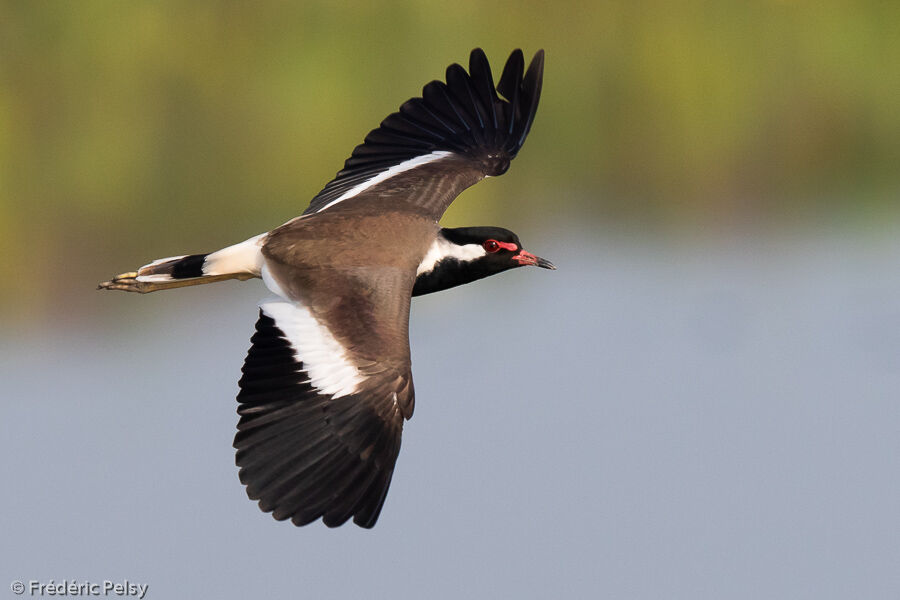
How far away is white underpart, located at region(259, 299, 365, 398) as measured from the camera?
24.5ft

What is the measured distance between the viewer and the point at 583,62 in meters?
12.1

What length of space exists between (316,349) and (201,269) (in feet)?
3.30

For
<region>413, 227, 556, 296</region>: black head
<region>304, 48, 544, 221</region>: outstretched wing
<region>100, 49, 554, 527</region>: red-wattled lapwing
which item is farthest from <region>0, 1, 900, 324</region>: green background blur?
<region>413, 227, 556, 296</region>: black head

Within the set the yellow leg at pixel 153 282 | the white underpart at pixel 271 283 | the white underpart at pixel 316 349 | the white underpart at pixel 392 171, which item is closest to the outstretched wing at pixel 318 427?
the white underpart at pixel 316 349

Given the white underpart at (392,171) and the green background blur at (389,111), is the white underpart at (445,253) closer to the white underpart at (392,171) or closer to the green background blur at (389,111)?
the white underpart at (392,171)

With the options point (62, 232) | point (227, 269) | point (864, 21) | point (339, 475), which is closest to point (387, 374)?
point (339, 475)

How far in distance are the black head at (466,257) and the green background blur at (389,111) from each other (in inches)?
105

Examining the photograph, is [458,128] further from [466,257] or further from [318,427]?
[318,427]

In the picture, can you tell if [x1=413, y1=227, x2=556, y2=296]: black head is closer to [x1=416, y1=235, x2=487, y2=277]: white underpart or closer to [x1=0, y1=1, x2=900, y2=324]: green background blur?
[x1=416, y1=235, x2=487, y2=277]: white underpart

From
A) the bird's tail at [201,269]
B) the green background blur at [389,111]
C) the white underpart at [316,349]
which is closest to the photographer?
the white underpart at [316,349]

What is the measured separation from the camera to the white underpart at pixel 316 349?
746 centimetres

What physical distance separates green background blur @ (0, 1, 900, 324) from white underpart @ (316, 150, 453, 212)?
1.84 m

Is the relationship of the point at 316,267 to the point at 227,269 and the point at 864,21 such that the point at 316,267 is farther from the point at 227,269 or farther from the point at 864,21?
the point at 864,21

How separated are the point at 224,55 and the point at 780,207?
13.4 ft
